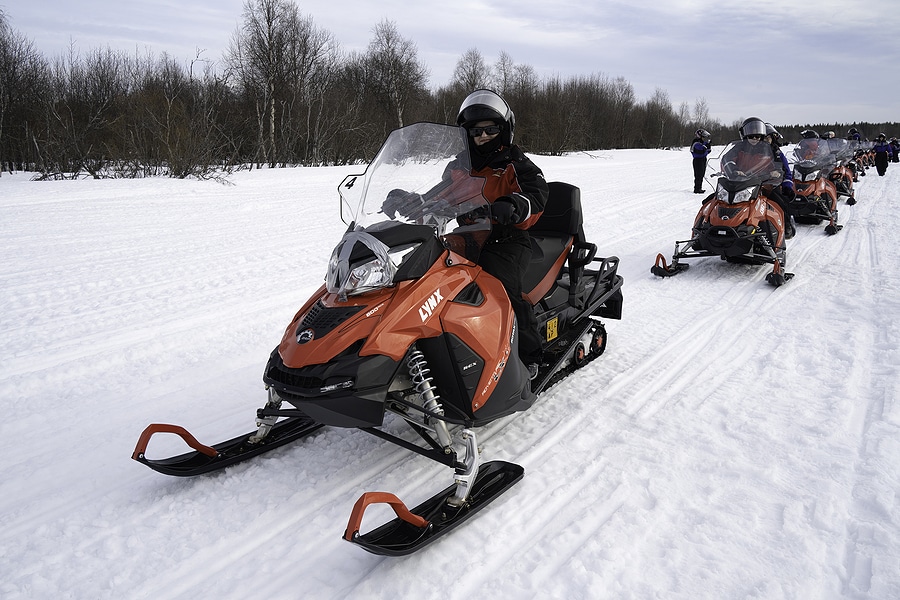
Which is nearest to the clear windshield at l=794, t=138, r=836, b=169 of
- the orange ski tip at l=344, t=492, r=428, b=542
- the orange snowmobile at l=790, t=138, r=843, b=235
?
the orange snowmobile at l=790, t=138, r=843, b=235

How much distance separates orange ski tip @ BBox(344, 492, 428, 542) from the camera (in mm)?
2184

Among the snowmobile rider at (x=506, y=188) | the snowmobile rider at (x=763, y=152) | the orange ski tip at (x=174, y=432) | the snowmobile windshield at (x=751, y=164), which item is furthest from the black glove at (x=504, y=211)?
the snowmobile rider at (x=763, y=152)

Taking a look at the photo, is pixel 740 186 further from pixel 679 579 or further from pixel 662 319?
pixel 679 579

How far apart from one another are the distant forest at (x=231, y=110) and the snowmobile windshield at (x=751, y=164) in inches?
599

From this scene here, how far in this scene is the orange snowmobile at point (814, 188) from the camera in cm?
1041

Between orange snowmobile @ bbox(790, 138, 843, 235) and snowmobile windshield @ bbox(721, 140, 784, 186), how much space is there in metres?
3.36

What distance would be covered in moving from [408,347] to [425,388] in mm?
229

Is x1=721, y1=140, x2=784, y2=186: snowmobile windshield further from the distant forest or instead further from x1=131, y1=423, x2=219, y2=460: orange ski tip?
the distant forest

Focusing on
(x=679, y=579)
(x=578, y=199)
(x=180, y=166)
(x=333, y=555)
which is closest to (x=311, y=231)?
(x=578, y=199)

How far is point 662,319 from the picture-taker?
5516 mm

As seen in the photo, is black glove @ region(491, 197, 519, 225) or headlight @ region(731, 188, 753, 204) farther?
headlight @ region(731, 188, 753, 204)

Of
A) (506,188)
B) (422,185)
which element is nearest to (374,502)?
(422,185)

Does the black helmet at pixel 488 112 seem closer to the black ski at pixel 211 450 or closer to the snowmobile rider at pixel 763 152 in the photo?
the black ski at pixel 211 450

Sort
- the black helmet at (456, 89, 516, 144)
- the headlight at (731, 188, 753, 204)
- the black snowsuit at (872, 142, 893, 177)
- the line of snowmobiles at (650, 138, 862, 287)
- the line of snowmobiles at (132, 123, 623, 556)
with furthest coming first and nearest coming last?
the black snowsuit at (872, 142, 893, 177)
the headlight at (731, 188, 753, 204)
the line of snowmobiles at (650, 138, 862, 287)
the black helmet at (456, 89, 516, 144)
the line of snowmobiles at (132, 123, 623, 556)
